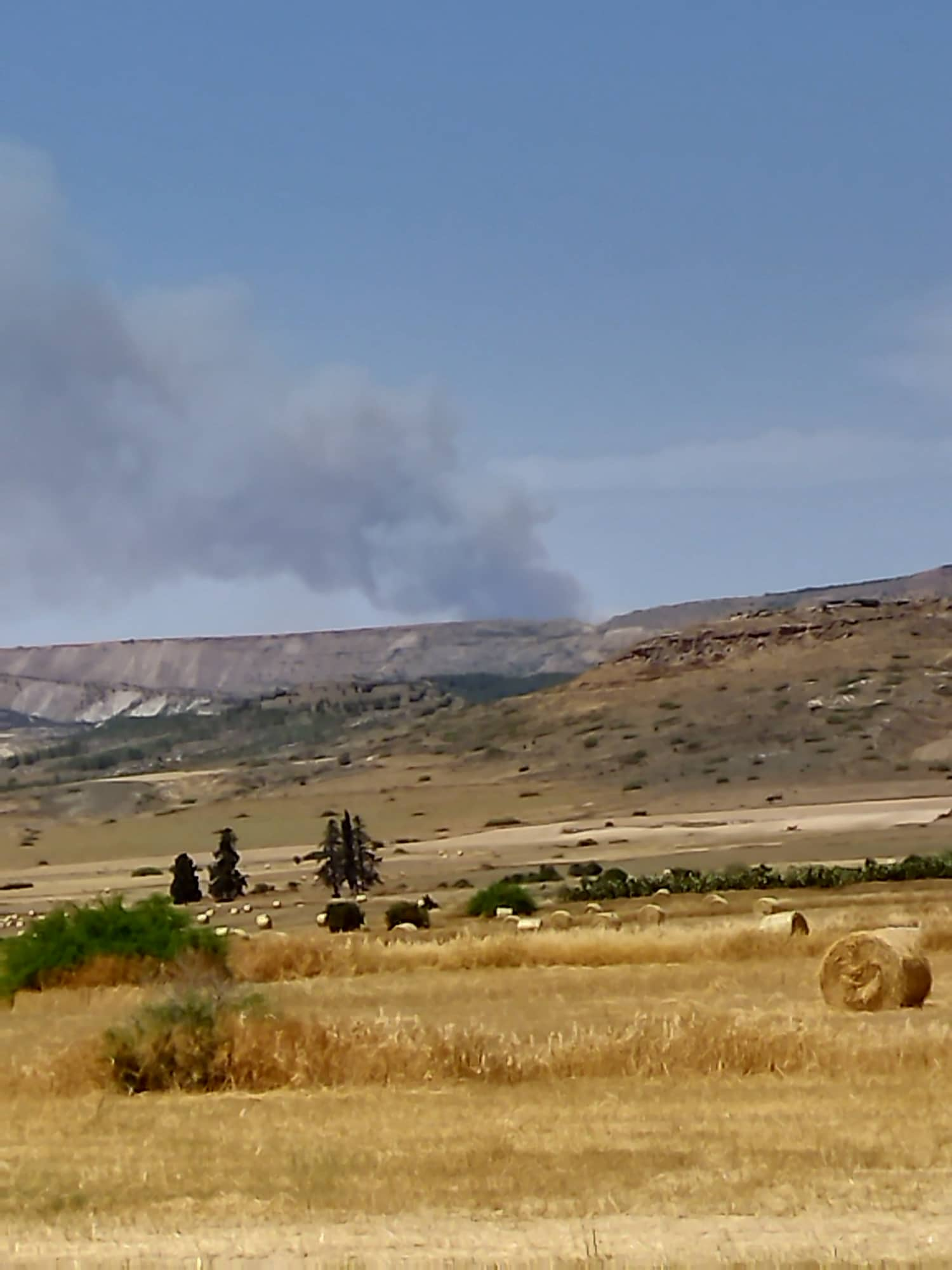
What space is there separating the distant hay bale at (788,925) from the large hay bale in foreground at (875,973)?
23.4 feet

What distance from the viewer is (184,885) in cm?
6069

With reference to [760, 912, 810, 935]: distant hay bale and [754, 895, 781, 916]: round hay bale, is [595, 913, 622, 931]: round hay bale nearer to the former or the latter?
[754, 895, 781, 916]: round hay bale

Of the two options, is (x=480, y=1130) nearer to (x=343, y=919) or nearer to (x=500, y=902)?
(x=343, y=919)

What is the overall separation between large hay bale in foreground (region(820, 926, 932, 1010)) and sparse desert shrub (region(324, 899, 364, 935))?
2081 centimetres

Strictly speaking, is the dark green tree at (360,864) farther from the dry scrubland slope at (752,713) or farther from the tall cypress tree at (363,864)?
the dry scrubland slope at (752,713)

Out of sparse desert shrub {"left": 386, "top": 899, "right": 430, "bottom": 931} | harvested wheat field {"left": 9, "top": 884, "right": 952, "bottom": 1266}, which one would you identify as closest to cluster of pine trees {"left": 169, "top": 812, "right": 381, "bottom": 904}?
sparse desert shrub {"left": 386, "top": 899, "right": 430, "bottom": 931}

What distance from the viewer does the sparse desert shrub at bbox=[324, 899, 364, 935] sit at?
42.2 m

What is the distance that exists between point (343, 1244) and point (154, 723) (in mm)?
189487

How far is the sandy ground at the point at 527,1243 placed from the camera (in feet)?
30.5

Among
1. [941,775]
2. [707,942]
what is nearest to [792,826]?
[941,775]

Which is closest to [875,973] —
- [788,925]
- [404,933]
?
[788,925]

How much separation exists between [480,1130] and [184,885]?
48.5 m

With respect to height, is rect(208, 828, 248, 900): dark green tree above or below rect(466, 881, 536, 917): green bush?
above

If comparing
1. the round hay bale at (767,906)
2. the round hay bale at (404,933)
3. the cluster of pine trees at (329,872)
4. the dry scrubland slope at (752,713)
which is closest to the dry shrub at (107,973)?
the round hay bale at (404,933)
